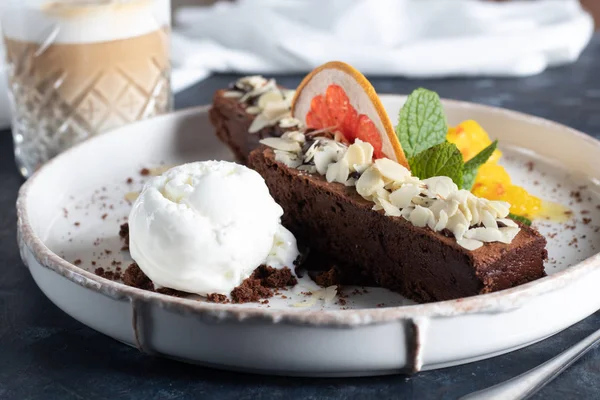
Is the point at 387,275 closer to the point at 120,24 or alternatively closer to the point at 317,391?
the point at 317,391

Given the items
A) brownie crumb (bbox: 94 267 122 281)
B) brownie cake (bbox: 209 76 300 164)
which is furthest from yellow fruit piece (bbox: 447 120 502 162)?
brownie crumb (bbox: 94 267 122 281)

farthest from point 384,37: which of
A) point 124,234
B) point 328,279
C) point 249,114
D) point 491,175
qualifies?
point 328,279

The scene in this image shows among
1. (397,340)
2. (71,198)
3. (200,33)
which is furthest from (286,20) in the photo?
(397,340)

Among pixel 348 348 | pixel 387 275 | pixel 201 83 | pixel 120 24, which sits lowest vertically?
pixel 201 83

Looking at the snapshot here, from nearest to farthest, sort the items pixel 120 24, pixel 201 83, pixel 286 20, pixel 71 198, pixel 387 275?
pixel 387 275 < pixel 71 198 < pixel 120 24 < pixel 201 83 < pixel 286 20

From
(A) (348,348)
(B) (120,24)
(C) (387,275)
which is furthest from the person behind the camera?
(B) (120,24)

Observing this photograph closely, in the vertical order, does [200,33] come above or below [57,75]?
below
